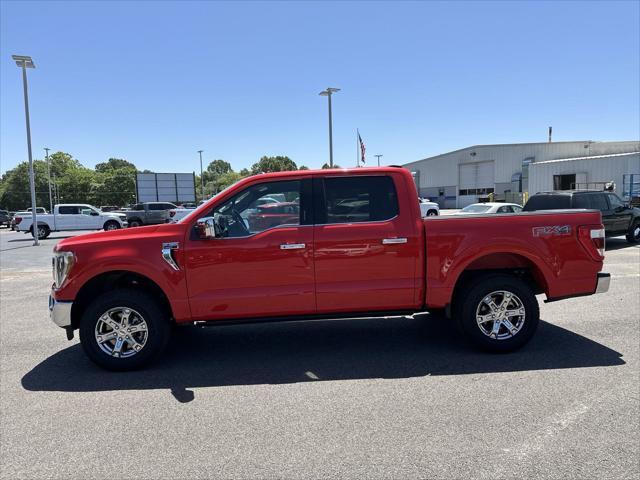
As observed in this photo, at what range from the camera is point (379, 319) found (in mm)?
6414

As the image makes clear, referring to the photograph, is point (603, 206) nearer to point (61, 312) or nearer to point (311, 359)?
point (311, 359)

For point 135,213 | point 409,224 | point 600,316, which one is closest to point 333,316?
point 409,224

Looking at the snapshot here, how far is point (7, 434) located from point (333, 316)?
2.92m

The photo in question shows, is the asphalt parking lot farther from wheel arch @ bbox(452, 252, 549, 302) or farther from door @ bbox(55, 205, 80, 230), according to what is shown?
door @ bbox(55, 205, 80, 230)

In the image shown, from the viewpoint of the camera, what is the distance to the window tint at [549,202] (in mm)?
12398

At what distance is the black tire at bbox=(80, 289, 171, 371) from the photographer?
4.52m

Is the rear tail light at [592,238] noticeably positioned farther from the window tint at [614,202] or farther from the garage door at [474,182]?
the garage door at [474,182]

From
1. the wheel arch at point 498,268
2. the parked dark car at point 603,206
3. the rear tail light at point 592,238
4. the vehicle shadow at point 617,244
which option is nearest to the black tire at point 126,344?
the wheel arch at point 498,268

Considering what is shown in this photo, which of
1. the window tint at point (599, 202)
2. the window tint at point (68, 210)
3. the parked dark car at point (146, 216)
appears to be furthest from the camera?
the parked dark car at point (146, 216)

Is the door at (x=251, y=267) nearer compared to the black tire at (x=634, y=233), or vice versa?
the door at (x=251, y=267)

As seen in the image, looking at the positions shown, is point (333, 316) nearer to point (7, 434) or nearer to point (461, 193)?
point (7, 434)

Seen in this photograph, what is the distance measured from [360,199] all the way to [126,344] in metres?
2.83

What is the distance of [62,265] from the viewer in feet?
14.8

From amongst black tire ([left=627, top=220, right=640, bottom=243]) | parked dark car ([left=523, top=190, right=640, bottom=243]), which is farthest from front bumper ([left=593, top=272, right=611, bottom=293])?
black tire ([left=627, top=220, right=640, bottom=243])
